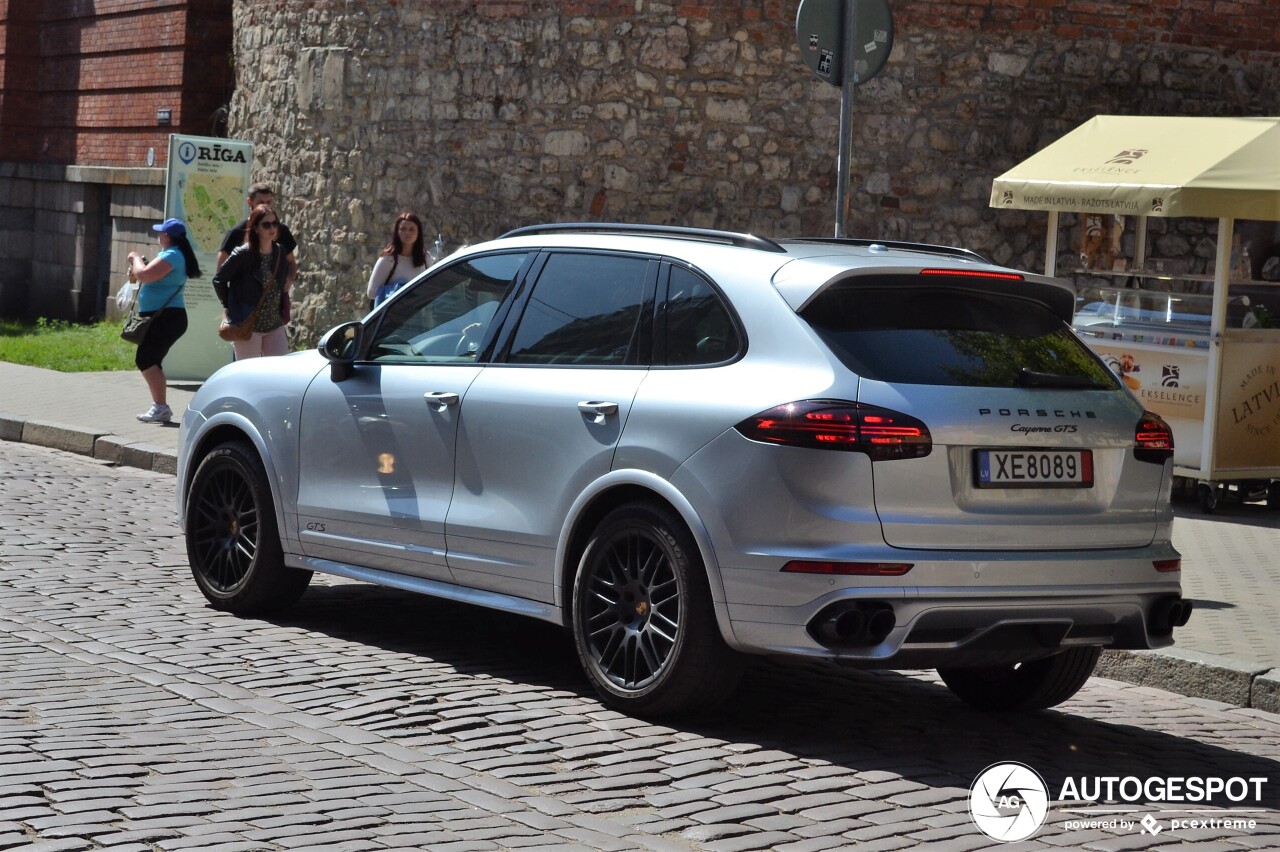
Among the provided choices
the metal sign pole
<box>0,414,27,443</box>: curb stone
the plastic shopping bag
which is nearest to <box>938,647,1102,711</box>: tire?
the metal sign pole

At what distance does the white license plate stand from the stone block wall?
10.5 m

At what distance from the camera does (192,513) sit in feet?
26.2

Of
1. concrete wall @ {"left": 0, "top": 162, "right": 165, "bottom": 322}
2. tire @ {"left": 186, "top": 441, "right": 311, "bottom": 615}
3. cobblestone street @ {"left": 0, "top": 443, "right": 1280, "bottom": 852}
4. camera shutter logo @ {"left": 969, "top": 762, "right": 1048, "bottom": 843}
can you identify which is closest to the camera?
cobblestone street @ {"left": 0, "top": 443, "right": 1280, "bottom": 852}

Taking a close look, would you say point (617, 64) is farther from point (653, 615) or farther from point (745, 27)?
point (653, 615)

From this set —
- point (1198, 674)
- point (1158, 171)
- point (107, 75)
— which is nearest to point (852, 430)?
point (1198, 674)

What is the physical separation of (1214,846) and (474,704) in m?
2.61

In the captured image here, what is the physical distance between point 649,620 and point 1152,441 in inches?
74.0

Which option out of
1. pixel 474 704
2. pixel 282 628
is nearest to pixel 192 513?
pixel 282 628

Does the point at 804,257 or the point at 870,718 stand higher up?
the point at 804,257

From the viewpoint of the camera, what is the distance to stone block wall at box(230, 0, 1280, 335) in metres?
16.2

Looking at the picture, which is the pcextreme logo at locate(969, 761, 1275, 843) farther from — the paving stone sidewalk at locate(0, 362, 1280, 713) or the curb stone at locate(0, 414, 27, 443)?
the curb stone at locate(0, 414, 27, 443)

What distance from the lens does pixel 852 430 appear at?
18.2 ft

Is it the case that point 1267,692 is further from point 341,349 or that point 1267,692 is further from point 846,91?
point 846,91

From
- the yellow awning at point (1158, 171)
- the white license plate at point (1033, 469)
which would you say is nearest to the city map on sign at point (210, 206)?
the yellow awning at point (1158, 171)
